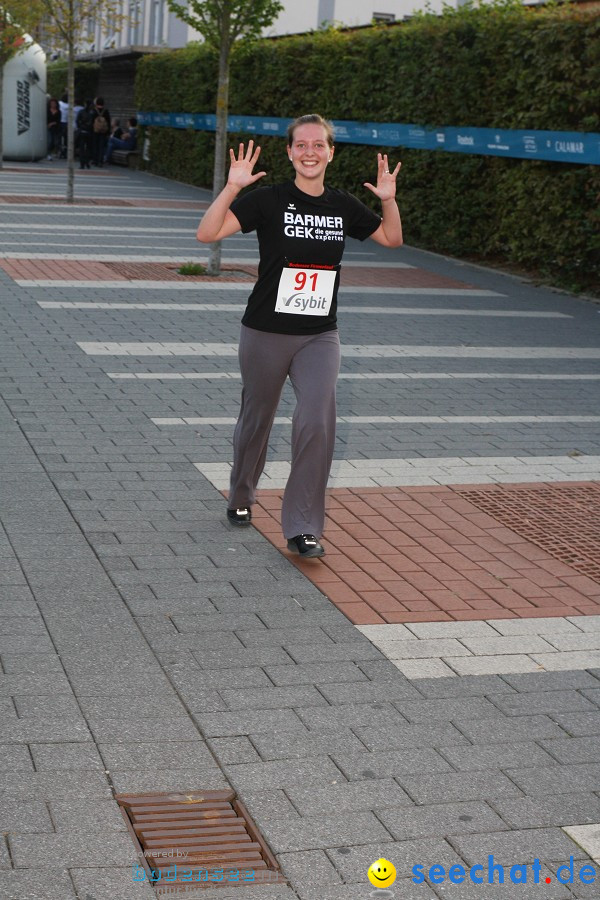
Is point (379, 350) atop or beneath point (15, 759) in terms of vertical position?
beneath

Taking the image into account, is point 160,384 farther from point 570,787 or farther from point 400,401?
point 570,787

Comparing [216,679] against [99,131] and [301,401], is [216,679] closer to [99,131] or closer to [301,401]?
[301,401]

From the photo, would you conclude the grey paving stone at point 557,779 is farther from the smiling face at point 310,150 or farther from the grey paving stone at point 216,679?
the smiling face at point 310,150

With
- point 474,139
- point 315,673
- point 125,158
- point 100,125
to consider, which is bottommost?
point 125,158

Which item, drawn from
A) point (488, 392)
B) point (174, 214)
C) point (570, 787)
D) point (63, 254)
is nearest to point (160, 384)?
point (488, 392)

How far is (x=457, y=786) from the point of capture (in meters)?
4.11

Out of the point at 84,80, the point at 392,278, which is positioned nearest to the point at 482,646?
the point at 392,278

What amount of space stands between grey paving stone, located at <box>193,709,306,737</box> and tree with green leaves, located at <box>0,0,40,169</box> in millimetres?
25513

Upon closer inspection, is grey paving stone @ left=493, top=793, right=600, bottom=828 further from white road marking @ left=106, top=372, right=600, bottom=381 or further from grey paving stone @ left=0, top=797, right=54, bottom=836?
white road marking @ left=106, top=372, right=600, bottom=381

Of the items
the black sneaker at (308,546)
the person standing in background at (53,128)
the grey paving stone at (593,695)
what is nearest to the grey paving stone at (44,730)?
the grey paving stone at (593,695)

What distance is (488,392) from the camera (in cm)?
1052

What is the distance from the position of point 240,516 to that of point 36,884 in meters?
3.37

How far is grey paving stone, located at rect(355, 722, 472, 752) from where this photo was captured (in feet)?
14.4

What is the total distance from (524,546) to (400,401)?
131 inches
